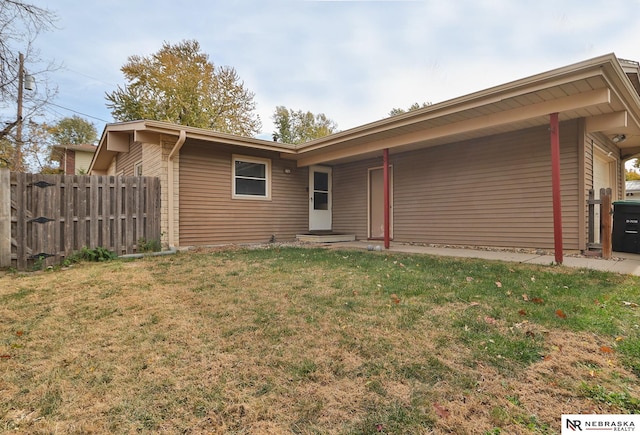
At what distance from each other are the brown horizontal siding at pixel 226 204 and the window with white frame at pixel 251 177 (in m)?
0.13

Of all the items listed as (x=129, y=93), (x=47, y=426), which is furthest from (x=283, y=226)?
(x=129, y=93)

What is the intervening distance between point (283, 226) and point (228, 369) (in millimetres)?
7206

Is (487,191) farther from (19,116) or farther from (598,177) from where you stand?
(19,116)

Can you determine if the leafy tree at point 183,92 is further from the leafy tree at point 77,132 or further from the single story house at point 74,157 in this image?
the leafy tree at point 77,132

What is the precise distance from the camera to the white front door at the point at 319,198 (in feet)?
31.6

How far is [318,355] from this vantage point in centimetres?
195

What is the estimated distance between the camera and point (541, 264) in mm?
4684

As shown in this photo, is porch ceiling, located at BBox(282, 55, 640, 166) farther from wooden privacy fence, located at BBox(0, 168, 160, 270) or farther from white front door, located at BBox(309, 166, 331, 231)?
wooden privacy fence, located at BBox(0, 168, 160, 270)

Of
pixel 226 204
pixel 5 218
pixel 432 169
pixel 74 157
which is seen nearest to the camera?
pixel 5 218

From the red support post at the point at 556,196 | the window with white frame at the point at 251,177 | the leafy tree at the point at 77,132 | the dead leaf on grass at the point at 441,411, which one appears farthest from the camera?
the leafy tree at the point at 77,132

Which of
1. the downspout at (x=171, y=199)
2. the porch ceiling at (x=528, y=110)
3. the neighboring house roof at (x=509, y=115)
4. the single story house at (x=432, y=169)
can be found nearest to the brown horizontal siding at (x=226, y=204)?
the single story house at (x=432, y=169)

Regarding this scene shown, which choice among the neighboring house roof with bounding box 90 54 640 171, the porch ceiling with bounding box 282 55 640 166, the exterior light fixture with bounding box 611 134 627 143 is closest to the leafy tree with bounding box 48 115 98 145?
the neighboring house roof with bounding box 90 54 640 171

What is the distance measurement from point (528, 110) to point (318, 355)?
17.3 feet

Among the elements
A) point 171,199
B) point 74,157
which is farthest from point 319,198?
point 74,157
